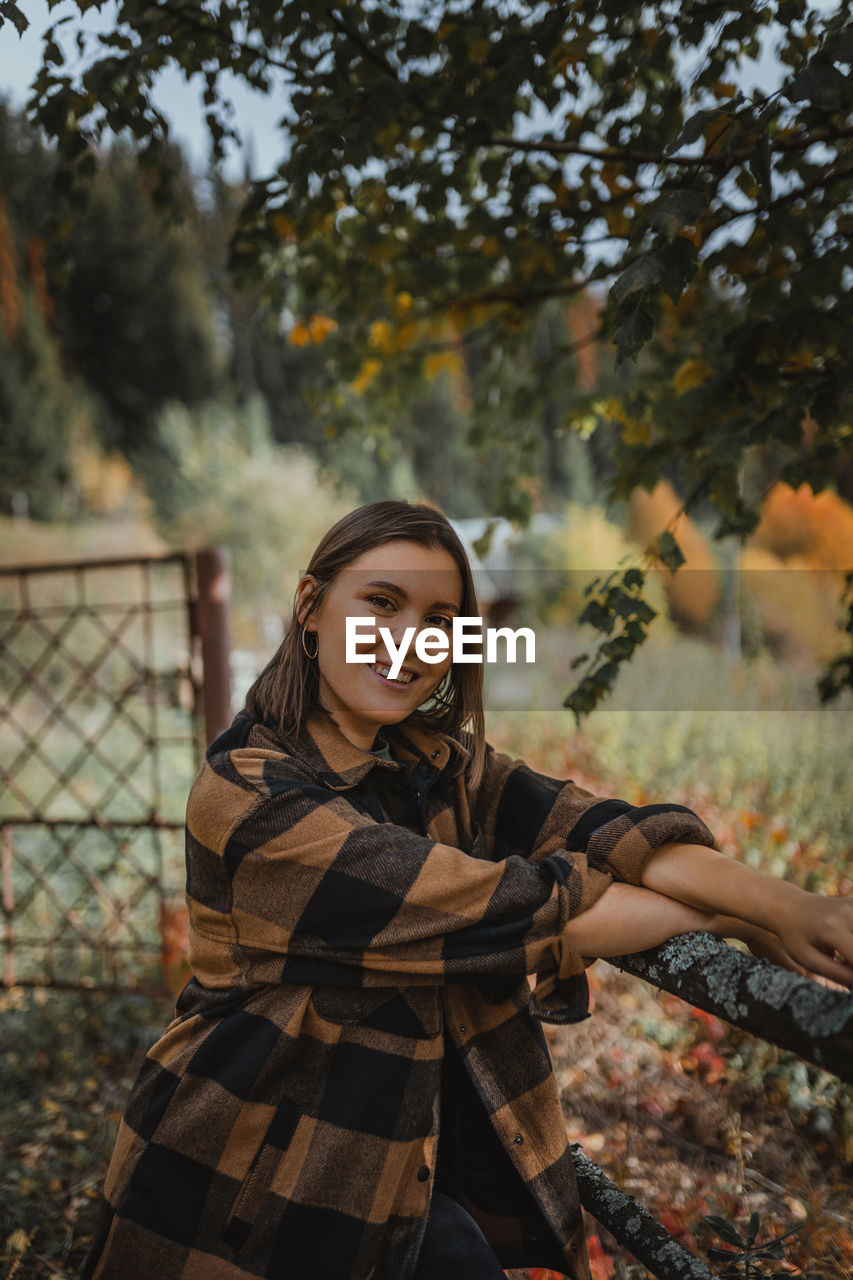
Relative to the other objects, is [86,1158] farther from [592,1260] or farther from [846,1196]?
[846,1196]

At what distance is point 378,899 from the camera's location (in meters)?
1.04

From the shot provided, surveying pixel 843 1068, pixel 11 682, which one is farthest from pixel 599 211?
pixel 11 682

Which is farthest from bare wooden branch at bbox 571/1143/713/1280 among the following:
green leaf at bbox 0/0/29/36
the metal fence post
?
the metal fence post

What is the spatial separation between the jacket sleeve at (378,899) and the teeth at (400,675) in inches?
10.0

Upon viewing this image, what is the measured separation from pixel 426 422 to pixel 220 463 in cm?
1796

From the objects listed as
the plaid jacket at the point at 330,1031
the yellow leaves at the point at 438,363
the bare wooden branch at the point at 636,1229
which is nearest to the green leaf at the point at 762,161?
the plaid jacket at the point at 330,1031

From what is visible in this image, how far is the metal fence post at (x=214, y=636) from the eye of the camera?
130 inches

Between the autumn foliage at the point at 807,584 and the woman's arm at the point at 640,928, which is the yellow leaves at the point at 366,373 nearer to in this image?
the woman's arm at the point at 640,928

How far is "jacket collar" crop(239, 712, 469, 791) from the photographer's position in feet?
4.14

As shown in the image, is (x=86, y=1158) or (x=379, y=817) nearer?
(x=379, y=817)

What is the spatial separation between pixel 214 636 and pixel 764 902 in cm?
266

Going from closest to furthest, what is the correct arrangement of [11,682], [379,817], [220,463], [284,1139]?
[284,1139] → [379,817] → [11,682] → [220,463]

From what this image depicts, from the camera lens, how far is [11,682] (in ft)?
33.8

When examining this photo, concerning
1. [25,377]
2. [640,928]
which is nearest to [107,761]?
[640,928]
